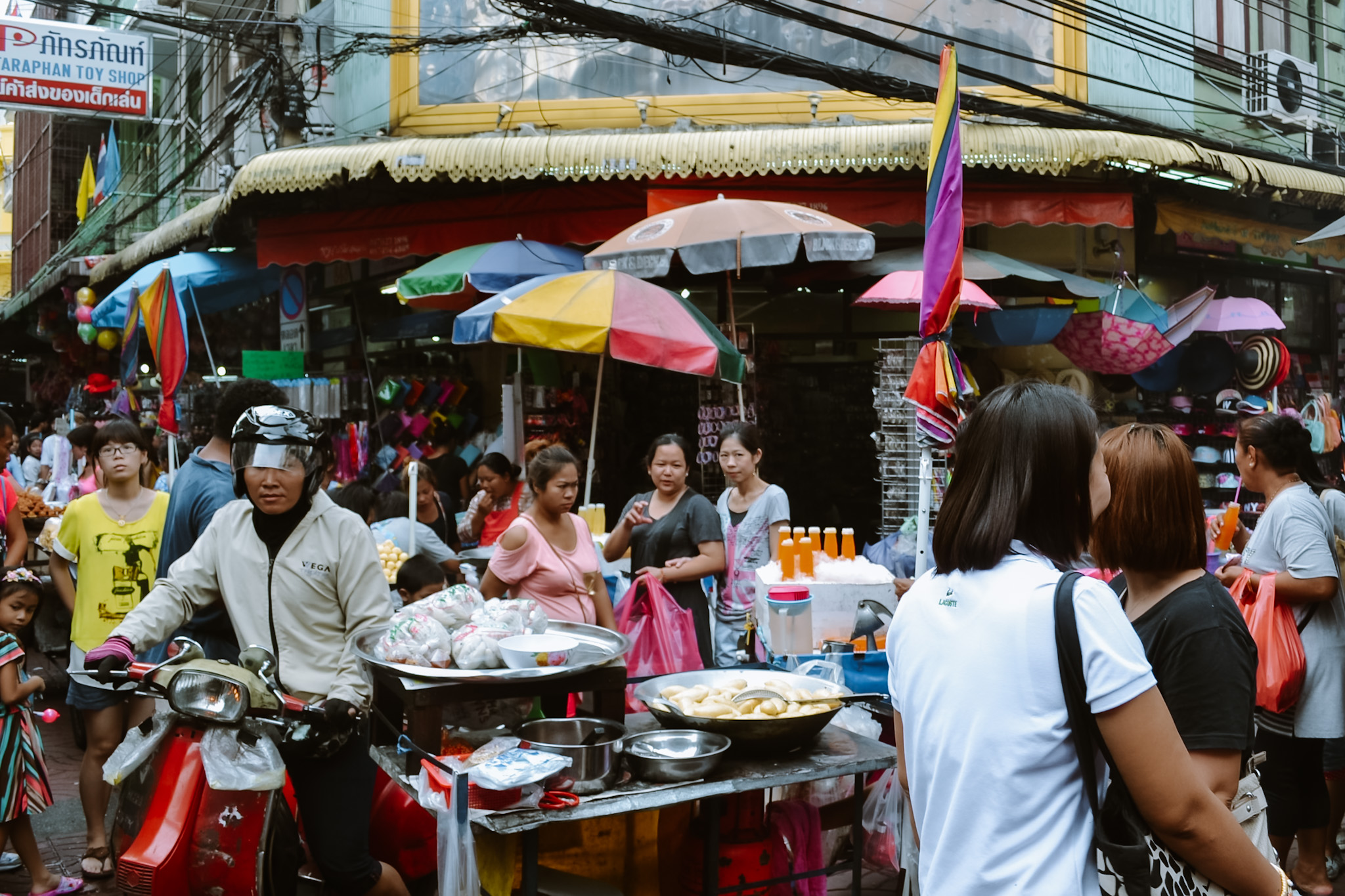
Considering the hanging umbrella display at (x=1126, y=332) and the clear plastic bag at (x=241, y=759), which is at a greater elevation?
the hanging umbrella display at (x=1126, y=332)

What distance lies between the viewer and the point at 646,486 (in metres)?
12.0

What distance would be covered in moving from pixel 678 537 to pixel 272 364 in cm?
749

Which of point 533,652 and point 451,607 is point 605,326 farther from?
point 533,652

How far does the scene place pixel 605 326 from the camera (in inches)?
265

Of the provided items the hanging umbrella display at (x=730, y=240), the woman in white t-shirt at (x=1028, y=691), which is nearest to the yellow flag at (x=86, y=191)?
the hanging umbrella display at (x=730, y=240)

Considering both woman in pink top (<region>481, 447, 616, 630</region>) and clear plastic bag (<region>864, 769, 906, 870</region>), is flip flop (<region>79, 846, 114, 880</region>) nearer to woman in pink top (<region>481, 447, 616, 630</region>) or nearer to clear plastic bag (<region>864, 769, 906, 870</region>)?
woman in pink top (<region>481, 447, 616, 630</region>)

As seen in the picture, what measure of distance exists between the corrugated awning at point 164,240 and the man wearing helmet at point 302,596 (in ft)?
27.5

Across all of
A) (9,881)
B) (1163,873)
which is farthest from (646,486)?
(1163,873)

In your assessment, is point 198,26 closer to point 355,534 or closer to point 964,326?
point 964,326

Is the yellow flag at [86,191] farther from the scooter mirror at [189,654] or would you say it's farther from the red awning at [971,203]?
the scooter mirror at [189,654]

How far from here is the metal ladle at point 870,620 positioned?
4762mm

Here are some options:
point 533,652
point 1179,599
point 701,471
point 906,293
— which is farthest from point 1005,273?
point 1179,599

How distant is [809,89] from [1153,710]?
9796mm

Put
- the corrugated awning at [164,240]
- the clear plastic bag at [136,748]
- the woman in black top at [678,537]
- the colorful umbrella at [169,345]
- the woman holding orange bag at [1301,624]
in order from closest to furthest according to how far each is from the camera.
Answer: the clear plastic bag at [136,748] → the woman holding orange bag at [1301,624] → the woman in black top at [678,537] → the colorful umbrella at [169,345] → the corrugated awning at [164,240]
